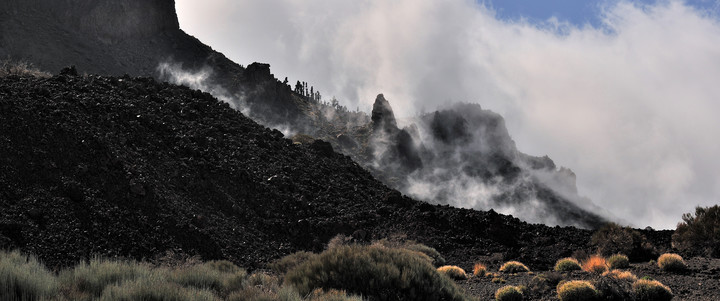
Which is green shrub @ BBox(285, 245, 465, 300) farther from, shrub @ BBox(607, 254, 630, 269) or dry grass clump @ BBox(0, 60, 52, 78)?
dry grass clump @ BBox(0, 60, 52, 78)

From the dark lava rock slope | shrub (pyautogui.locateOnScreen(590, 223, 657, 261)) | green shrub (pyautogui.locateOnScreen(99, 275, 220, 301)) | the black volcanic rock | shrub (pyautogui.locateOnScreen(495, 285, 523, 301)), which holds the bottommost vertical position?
shrub (pyautogui.locateOnScreen(495, 285, 523, 301))

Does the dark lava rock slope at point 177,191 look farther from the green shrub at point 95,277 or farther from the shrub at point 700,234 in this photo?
the green shrub at point 95,277

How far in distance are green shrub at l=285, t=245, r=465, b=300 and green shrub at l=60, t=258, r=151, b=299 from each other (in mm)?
2775

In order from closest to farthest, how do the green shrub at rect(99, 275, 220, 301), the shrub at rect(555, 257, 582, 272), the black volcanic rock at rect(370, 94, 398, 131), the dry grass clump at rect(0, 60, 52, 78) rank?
the green shrub at rect(99, 275, 220, 301)
the shrub at rect(555, 257, 582, 272)
the dry grass clump at rect(0, 60, 52, 78)
the black volcanic rock at rect(370, 94, 398, 131)

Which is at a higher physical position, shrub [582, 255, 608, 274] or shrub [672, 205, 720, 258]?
shrub [672, 205, 720, 258]

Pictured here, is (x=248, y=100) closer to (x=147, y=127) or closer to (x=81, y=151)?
(x=147, y=127)

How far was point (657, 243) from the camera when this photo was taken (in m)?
21.3

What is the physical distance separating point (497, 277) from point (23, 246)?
13.9m

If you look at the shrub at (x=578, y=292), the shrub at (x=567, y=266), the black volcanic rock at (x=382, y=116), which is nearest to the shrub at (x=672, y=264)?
the shrub at (x=567, y=266)

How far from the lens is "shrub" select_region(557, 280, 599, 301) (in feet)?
36.1

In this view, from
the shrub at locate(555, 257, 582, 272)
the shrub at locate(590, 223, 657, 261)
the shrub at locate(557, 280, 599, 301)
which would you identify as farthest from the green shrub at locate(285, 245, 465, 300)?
the shrub at locate(590, 223, 657, 261)

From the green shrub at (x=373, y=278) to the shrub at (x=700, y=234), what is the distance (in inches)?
513

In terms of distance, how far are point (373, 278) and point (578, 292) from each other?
198 inches

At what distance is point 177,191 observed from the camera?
2131 centimetres
